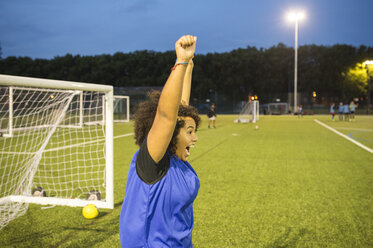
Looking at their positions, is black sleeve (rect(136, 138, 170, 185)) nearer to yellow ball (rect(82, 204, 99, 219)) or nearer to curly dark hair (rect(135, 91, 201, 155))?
curly dark hair (rect(135, 91, 201, 155))

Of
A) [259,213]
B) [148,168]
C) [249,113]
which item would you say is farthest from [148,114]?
[249,113]

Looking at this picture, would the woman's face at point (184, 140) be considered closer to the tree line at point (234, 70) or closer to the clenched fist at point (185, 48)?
the clenched fist at point (185, 48)

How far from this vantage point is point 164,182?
5.15 feet

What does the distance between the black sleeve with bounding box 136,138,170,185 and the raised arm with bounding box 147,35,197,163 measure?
35 mm

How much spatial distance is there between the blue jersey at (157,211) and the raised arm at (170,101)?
18 cm

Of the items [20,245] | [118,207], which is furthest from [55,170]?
[20,245]

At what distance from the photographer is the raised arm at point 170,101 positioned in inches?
54.2

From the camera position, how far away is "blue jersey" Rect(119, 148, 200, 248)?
156 cm

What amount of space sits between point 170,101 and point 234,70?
191 ft

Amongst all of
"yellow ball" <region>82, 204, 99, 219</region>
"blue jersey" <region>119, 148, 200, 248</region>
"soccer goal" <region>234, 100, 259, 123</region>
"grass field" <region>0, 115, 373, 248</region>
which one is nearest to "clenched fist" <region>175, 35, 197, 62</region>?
"blue jersey" <region>119, 148, 200, 248</region>

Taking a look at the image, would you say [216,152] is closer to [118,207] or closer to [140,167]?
[118,207]

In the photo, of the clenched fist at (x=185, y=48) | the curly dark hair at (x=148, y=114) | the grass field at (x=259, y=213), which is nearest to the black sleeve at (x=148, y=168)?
the curly dark hair at (x=148, y=114)

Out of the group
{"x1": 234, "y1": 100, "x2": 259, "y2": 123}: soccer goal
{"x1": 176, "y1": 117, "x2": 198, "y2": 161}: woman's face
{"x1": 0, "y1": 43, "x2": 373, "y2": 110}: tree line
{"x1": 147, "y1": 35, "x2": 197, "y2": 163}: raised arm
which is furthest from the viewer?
{"x1": 0, "y1": 43, "x2": 373, "y2": 110}: tree line

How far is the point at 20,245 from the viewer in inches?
144
